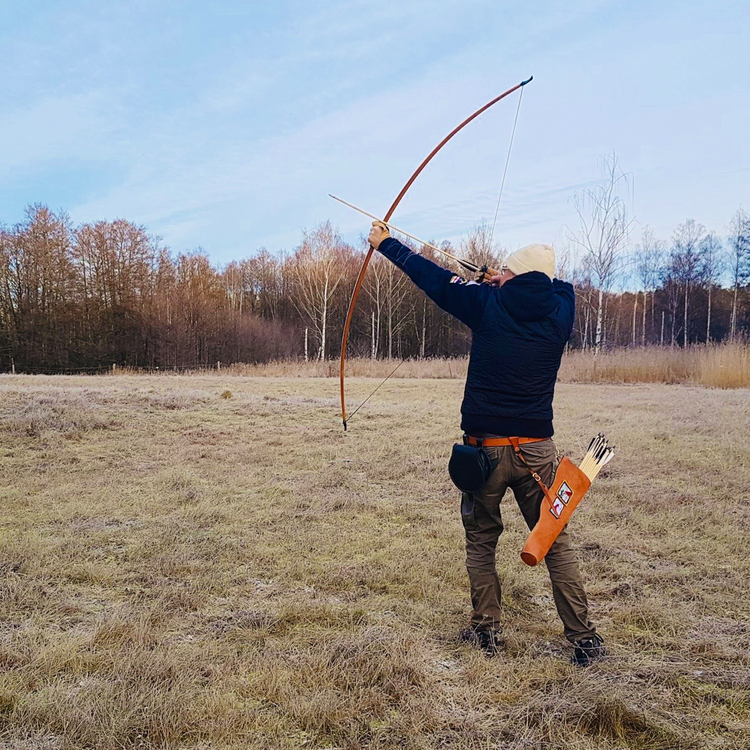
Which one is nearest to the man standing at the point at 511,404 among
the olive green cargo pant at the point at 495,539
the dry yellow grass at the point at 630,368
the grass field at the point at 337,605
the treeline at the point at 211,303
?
the olive green cargo pant at the point at 495,539

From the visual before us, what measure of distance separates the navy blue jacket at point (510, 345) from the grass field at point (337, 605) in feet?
3.52

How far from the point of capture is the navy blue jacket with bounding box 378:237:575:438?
2977 mm

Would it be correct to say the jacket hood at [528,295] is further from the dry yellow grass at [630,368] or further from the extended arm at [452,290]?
the dry yellow grass at [630,368]

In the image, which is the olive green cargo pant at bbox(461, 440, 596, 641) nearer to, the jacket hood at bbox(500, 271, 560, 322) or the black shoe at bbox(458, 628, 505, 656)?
the black shoe at bbox(458, 628, 505, 656)

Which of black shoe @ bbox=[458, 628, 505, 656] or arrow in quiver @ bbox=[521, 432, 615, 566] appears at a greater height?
arrow in quiver @ bbox=[521, 432, 615, 566]

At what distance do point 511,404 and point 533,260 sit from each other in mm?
679

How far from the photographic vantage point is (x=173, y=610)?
134 inches

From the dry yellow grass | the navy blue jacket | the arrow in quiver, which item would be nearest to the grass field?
the arrow in quiver

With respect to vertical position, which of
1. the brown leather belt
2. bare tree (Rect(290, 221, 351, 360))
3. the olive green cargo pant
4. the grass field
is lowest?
the grass field

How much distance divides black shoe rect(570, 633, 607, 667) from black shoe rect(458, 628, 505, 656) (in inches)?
13.1

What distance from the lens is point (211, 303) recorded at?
38.8m

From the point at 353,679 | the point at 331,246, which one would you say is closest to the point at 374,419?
the point at 353,679

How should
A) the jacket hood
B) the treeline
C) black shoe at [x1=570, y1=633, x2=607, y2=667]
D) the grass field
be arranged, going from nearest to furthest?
the grass field < black shoe at [x1=570, y1=633, x2=607, y2=667] < the jacket hood < the treeline

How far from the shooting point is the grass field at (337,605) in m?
2.32
